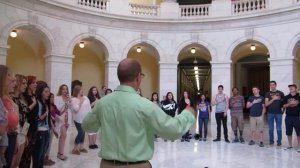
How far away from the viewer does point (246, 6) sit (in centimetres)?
1614

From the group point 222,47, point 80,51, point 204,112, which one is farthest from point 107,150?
point 80,51

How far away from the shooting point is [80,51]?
1805 cm

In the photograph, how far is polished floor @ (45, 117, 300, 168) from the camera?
7.21m

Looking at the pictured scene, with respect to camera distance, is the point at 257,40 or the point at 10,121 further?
the point at 257,40

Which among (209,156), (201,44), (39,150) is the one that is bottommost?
(209,156)

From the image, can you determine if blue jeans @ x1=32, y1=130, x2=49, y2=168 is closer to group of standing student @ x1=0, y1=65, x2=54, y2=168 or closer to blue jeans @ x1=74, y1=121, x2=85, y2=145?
group of standing student @ x1=0, y1=65, x2=54, y2=168

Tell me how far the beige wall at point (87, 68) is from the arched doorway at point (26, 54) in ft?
6.40

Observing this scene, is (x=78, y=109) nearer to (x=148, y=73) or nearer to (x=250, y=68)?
(x=148, y=73)

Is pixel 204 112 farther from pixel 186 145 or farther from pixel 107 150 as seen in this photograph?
pixel 107 150

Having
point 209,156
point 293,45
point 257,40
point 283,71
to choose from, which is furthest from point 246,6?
point 209,156

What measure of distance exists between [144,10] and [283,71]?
25.0 ft

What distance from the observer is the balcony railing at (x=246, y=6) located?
1562 cm

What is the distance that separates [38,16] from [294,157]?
11181 mm

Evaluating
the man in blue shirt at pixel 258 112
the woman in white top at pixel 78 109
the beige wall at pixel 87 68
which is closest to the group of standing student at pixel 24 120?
the woman in white top at pixel 78 109
